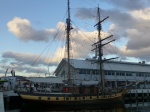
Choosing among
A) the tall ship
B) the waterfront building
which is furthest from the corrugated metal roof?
the waterfront building

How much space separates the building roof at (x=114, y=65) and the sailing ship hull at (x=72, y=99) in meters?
17.2

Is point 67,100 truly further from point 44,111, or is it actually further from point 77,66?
point 77,66

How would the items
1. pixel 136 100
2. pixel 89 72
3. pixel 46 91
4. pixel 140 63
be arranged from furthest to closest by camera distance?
pixel 140 63 → pixel 89 72 → pixel 136 100 → pixel 46 91

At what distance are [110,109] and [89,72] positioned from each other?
24.8 m

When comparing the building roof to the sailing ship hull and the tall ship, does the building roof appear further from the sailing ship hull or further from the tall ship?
the sailing ship hull

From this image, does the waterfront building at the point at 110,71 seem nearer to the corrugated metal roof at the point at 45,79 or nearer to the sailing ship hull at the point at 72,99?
the corrugated metal roof at the point at 45,79

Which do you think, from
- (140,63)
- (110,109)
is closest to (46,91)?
(110,109)

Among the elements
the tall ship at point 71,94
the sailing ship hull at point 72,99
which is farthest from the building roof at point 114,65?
the sailing ship hull at point 72,99

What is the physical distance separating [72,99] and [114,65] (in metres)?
36.9

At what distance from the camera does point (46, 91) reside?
185 ft

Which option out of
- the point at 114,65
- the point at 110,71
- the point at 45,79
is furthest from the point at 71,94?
the point at 114,65

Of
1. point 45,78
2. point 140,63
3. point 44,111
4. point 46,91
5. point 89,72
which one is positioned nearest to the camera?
point 44,111

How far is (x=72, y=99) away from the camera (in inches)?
2180

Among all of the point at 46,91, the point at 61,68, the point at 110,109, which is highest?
the point at 61,68
